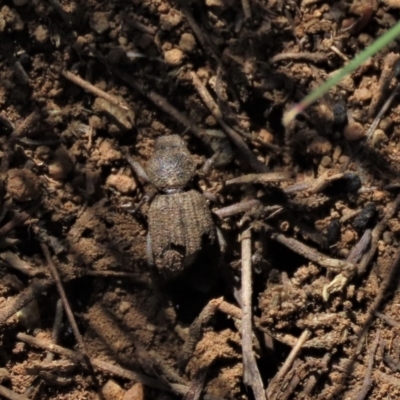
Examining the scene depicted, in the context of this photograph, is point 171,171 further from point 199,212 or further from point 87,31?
point 87,31

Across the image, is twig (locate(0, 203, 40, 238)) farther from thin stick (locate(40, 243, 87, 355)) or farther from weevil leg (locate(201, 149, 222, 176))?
weevil leg (locate(201, 149, 222, 176))

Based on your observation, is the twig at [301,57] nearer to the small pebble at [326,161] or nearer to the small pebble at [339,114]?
the small pebble at [339,114]

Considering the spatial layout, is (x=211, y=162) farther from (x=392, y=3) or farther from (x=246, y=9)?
(x=392, y=3)

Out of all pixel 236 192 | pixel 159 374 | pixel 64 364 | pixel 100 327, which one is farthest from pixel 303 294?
pixel 64 364

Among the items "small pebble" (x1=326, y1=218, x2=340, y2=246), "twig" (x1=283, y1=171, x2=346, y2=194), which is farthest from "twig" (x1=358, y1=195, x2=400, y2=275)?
"twig" (x1=283, y1=171, x2=346, y2=194)

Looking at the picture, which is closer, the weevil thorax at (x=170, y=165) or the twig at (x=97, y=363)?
the twig at (x=97, y=363)

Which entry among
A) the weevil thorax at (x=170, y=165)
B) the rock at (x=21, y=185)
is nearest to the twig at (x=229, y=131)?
the weevil thorax at (x=170, y=165)

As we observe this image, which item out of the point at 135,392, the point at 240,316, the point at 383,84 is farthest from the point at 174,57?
the point at 135,392
